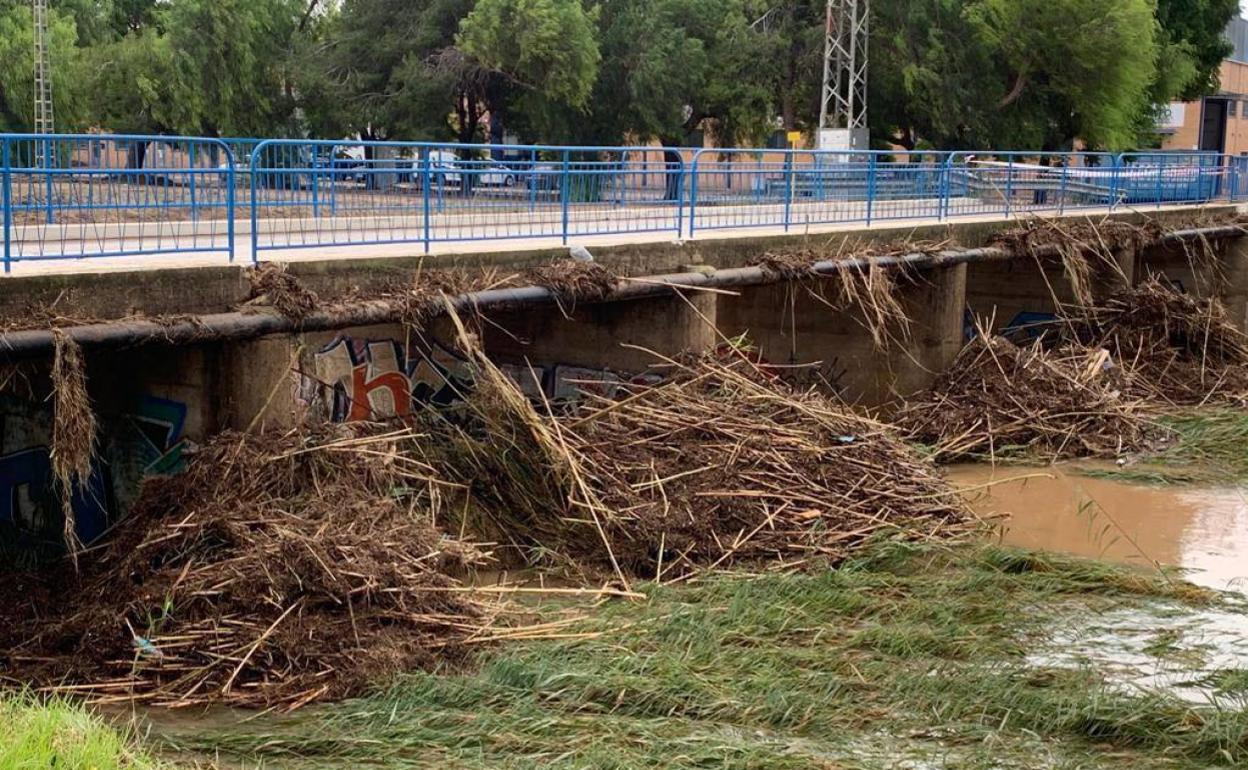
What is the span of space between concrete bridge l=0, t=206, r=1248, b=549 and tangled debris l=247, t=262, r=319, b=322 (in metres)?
0.07

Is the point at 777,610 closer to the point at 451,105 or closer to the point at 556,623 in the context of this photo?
the point at 556,623

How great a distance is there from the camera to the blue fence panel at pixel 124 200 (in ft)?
35.3

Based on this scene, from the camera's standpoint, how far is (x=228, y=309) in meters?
10.6

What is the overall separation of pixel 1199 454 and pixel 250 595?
1140 cm

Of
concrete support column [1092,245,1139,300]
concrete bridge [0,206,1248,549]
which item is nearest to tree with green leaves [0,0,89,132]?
concrete bridge [0,206,1248,549]

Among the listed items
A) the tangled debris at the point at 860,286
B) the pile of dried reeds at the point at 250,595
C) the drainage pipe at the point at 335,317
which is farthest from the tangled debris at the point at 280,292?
the tangled debris at the point at 860,286

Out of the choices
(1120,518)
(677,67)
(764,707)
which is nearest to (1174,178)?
(1120,518)

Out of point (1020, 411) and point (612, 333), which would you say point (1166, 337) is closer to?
point (1020, 411)

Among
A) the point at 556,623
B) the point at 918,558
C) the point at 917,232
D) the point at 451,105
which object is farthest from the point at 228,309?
the point at 451,105

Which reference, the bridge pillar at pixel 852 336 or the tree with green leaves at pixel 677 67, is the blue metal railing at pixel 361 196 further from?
the tree with green leaves at pixel 677 67

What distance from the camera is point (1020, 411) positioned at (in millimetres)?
16484

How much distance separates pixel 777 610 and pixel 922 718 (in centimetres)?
182

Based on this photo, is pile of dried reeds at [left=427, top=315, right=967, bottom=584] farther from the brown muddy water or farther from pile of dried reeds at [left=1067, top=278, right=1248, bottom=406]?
pile of dried reeds at [left=1067, top=278, right=1248, bottom=406]

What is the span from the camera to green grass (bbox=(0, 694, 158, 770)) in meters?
5.13
